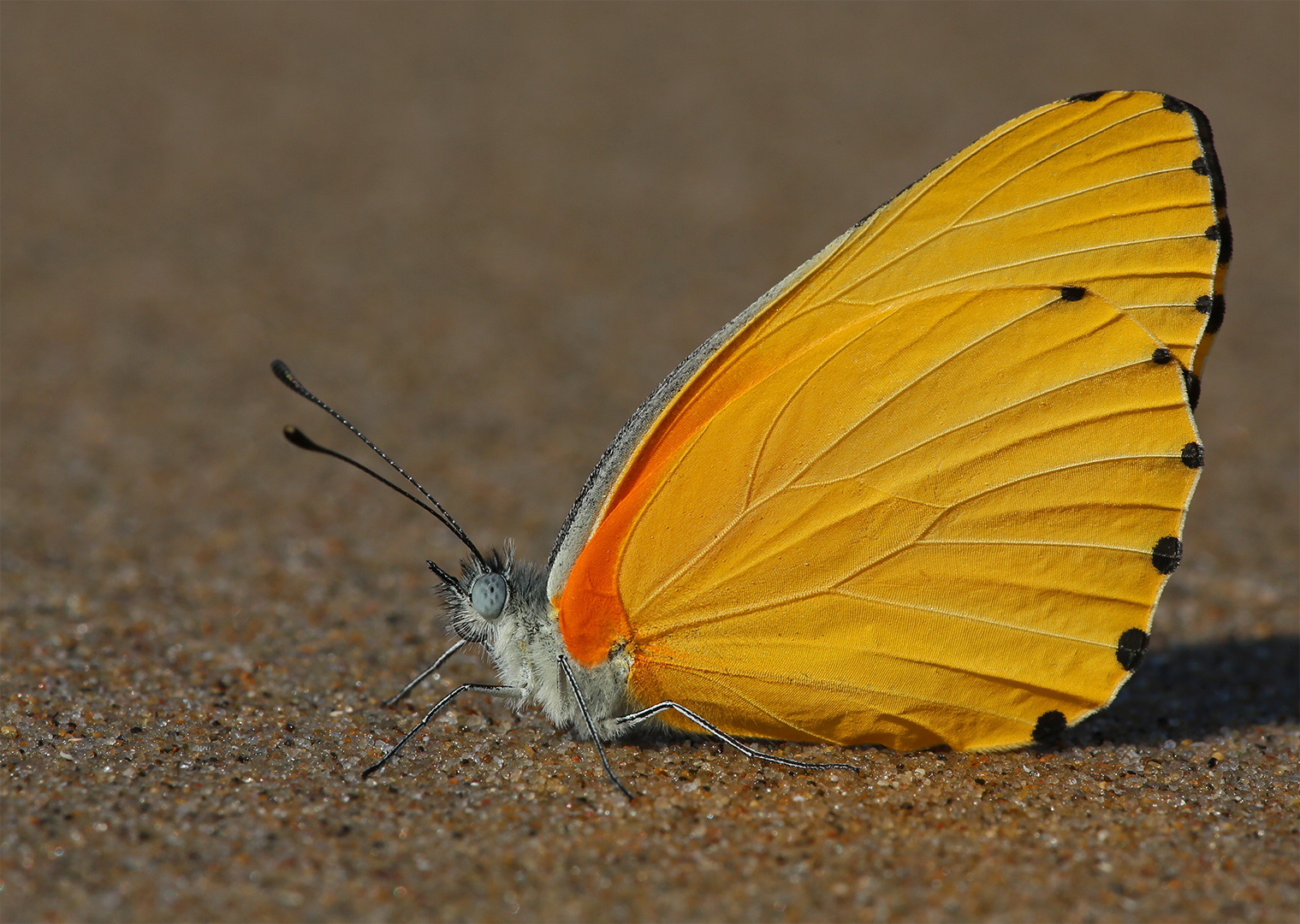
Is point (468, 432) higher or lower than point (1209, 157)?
higher

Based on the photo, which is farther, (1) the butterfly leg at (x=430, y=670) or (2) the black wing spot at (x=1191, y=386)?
(1) the butterfly leg at (x=430, y=670)

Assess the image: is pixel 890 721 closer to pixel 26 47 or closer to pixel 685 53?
pixel 685 53

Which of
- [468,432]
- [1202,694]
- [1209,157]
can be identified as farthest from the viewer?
[468,432]

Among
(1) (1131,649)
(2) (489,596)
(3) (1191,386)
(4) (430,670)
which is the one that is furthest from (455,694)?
(3) (1191,386)

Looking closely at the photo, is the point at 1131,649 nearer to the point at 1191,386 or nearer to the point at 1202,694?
the point at 1191,386

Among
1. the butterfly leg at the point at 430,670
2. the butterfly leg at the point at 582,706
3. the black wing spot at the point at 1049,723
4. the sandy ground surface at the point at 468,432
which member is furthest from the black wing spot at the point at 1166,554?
the butterfly leg at the point at 430,670

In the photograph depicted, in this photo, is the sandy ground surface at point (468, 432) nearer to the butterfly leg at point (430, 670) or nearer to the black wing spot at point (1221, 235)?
the butterfly leg at point (430, 670)

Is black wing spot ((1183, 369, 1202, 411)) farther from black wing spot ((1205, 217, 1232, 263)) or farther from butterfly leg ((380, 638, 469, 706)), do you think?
butterfly leg ((380, 638, 469, 706))
